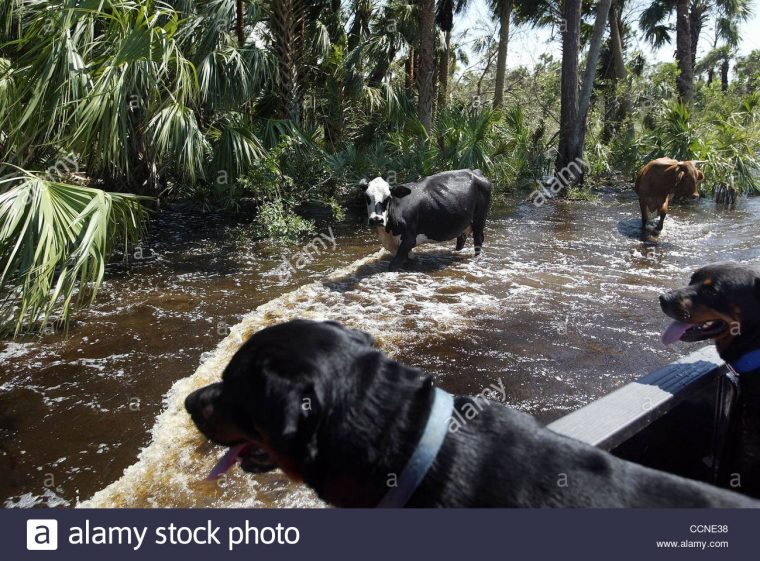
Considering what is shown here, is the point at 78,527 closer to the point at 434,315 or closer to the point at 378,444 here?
the point at 378,444

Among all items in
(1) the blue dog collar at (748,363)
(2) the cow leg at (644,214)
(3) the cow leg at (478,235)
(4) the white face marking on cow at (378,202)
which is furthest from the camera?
(2) the cow leg at (644,214)

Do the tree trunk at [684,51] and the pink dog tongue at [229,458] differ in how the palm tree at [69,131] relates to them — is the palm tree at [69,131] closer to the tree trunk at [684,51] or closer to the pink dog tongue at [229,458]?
the pink dog tongue at [229,458]

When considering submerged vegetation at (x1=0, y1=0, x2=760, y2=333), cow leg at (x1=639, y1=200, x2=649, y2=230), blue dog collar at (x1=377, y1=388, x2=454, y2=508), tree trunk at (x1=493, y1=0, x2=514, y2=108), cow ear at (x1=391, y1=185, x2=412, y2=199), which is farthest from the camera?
tree trunk at (x1=493, y1=0, x2=514, y2=108)

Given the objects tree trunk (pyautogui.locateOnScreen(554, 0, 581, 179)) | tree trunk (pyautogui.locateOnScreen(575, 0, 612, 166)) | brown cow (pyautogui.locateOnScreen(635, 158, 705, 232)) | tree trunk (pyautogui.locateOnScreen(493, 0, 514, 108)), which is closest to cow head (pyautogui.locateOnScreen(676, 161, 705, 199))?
brown cow (pyautogui.locateOnScreen(635, 158, 705, 232))

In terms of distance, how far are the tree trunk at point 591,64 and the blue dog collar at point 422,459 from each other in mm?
16430

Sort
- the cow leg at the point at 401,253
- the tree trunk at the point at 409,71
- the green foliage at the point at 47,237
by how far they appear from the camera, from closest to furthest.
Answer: the green foliage at the point at 47,237, the cow leg at the point at 401,253, the tree trunk at the point at 409,71

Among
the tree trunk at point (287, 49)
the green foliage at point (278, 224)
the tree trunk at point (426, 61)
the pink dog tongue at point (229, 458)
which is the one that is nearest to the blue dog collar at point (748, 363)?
the pink dog tongue at point (229, 458)

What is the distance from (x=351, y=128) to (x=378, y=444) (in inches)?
645

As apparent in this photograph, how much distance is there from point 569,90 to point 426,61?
498 cm

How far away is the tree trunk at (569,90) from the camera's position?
51.1ft

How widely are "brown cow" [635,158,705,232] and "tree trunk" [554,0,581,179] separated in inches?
193

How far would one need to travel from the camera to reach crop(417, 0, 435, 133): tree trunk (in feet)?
46.0

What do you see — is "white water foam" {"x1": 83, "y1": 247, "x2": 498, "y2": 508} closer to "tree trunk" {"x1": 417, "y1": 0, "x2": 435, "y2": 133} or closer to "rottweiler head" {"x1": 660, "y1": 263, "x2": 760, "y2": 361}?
"rottweiler head" {"x1": 660, "y1": 263, "x2": 760, "y2": 361}
